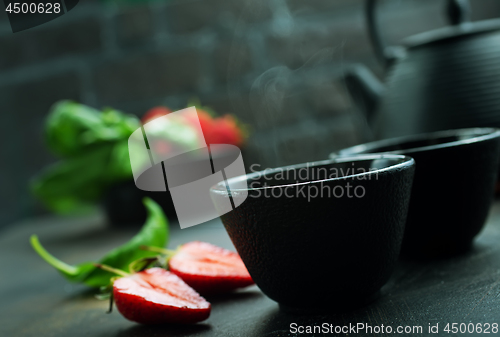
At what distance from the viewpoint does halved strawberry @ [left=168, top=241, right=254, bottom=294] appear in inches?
17.8

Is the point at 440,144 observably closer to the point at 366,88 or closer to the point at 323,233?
the point at 323,233

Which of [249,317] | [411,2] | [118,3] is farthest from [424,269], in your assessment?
[118,3]

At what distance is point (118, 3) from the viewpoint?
1350mm

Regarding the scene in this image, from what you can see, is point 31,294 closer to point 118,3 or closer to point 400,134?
point 400,134

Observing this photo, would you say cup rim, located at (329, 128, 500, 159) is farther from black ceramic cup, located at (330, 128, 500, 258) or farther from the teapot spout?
the teapot spout

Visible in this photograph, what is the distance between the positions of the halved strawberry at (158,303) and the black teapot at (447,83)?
1.54ft

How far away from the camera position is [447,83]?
72 cm

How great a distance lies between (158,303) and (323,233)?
0.13 meters

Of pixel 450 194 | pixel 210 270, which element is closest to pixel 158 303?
pixel 210 270

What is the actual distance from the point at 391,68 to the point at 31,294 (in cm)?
61

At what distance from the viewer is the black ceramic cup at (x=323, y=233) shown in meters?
0.34

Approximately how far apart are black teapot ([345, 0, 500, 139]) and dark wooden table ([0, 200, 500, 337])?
0.14 metres

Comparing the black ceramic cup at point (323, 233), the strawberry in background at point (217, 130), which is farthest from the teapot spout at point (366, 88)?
the black ceramic cup at point (323, 233)

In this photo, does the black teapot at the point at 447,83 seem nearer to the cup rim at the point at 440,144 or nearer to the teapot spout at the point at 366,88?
the teapot spout at the point at 366,88
